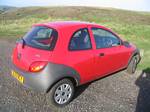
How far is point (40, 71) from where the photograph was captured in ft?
17.8

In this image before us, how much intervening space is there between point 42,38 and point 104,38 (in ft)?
6.13

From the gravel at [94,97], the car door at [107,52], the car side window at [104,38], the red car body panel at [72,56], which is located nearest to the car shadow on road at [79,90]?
the gravel at [94,97]

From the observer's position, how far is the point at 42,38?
6.10m

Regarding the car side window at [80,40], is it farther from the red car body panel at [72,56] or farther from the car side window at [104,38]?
the car side window at [104,38]

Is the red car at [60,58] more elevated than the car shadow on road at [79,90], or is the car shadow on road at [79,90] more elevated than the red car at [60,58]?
the red car at [60,58]

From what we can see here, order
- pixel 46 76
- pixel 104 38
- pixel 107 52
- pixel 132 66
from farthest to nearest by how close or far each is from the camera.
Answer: pixel 132 66 → pixel 104 38 → pixel 107 52 → pixel 46 76

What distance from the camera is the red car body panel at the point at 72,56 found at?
556 centimetres

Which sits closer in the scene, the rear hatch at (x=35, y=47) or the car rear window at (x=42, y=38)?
the rear hatch at (x=35, y=47)

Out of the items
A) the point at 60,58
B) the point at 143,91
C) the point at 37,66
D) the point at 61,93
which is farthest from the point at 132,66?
the point at 37,66

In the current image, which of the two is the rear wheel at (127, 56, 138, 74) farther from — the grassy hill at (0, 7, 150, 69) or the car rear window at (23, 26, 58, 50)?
the car rear window at (23, 26, 58, 50)

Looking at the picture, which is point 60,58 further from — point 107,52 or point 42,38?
point 107,52

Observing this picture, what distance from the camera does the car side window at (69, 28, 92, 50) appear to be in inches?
233

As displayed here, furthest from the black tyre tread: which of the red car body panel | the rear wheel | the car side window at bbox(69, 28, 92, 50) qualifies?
the rear wheel

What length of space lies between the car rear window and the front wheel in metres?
0.87
